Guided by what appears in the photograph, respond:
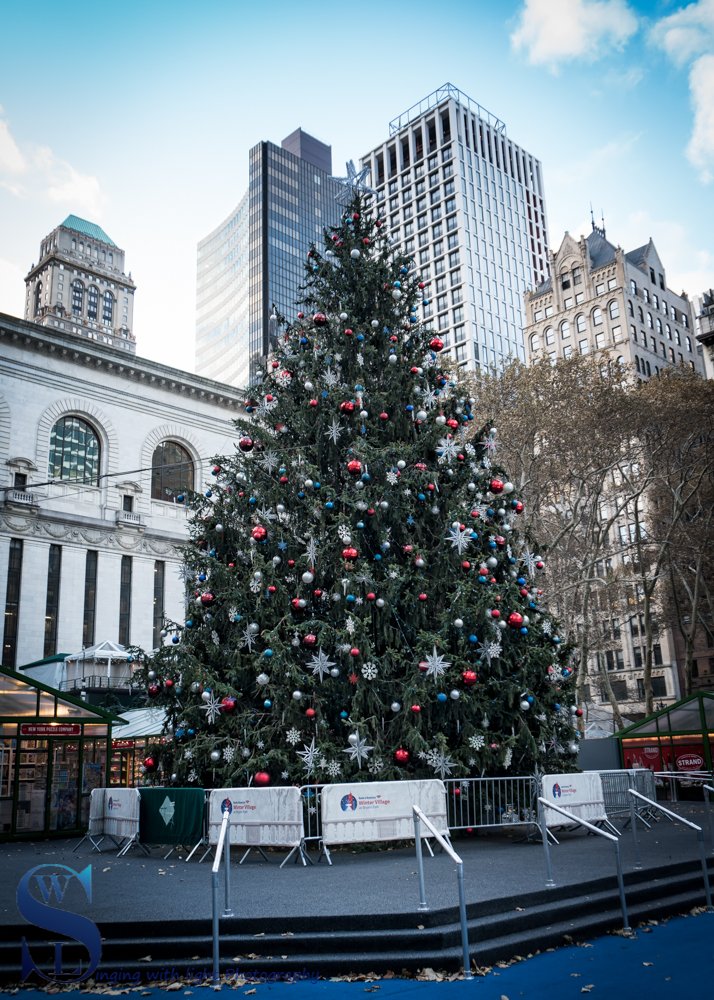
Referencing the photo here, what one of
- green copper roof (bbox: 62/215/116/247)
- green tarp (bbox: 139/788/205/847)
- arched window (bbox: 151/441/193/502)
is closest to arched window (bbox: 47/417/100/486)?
arched window (bbox: 151/441/193/502)

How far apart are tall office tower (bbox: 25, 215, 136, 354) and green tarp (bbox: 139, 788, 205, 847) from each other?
128m

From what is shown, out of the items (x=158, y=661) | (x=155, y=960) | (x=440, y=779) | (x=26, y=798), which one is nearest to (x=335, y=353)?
(x=158, y=661)

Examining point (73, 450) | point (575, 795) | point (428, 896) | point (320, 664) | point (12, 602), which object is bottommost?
point (428, 896)

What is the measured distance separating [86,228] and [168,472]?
123839mm

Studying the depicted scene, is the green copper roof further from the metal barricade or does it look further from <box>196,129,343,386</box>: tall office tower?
the metal barricade

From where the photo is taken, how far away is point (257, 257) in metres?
134

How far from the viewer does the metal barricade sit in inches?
530

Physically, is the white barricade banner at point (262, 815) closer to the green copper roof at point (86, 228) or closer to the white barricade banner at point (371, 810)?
the white barricade banner at point (371, 810)

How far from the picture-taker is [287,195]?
139 metres

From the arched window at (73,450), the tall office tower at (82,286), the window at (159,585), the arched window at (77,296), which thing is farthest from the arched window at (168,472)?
the arched window at (77,296)

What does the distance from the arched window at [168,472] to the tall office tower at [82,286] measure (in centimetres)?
9683

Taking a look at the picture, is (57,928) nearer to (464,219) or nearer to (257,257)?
(464,219)

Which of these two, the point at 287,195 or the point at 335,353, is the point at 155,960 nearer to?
the point at 335,353

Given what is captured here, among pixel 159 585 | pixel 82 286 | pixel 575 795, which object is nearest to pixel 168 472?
pixel 159 585
